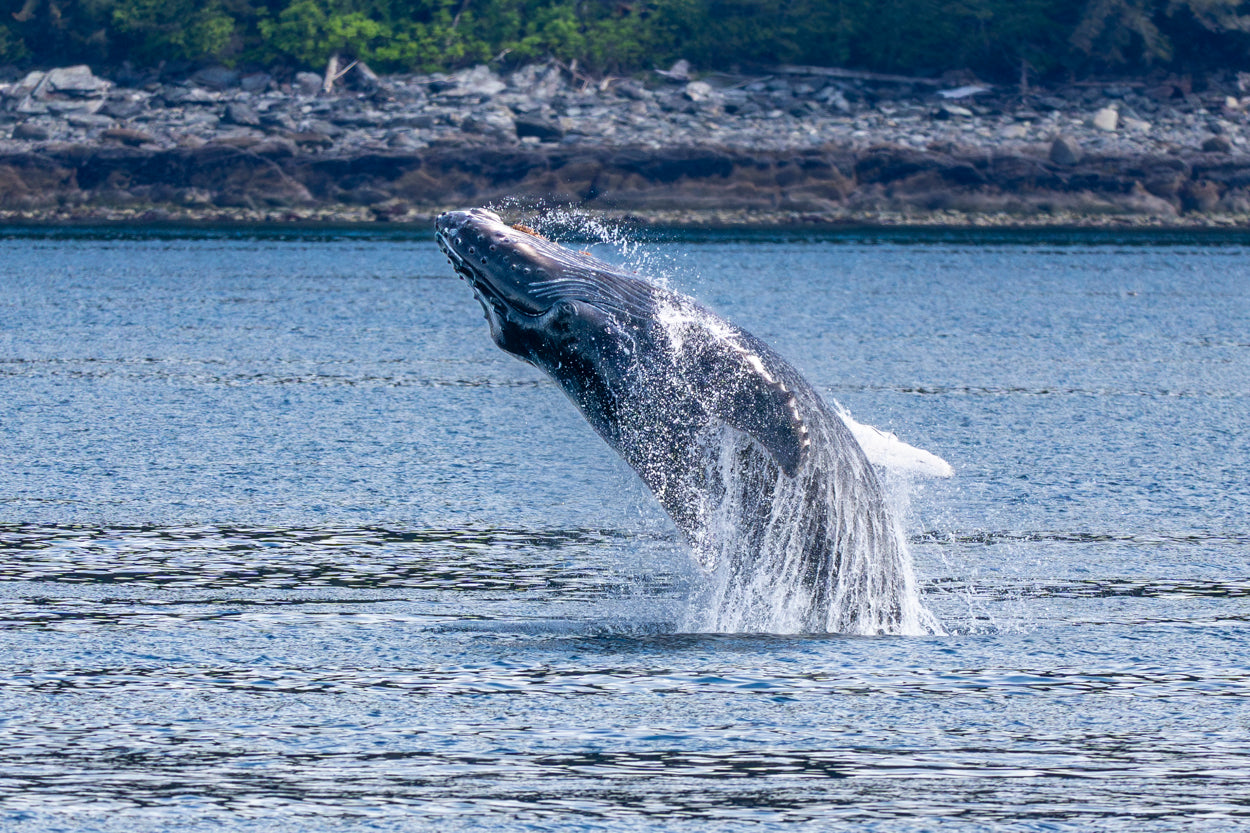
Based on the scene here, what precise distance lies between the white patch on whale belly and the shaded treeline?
8939 centimetres

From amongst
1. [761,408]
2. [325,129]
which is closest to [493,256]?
[761,408]

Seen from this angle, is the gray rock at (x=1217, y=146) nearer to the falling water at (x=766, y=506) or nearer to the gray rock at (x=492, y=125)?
the gray rock at (x=492, y=125)

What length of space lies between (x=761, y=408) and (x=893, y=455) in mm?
1407

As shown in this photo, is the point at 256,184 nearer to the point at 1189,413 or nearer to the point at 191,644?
the point at 1189,413

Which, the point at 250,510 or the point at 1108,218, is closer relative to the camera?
the point at 250,510

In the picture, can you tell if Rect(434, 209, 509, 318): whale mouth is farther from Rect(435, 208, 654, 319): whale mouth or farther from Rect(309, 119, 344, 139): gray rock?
Rect(309, 119, 344, 139): gray rock

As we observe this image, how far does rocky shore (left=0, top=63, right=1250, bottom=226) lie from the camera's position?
85.1 meters

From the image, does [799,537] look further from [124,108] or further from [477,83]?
[124,108]

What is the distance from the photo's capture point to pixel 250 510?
16516 millimetres

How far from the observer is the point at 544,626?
467 inches

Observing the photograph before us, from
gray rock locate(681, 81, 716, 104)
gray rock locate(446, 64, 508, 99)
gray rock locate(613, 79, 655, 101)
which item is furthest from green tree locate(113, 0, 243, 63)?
gray rock locate(681, 81, 716, 104)

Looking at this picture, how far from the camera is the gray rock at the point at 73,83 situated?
317 ft

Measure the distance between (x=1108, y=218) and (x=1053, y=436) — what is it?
67168 mm

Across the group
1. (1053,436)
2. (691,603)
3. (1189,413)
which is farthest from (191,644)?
(1189,413)
